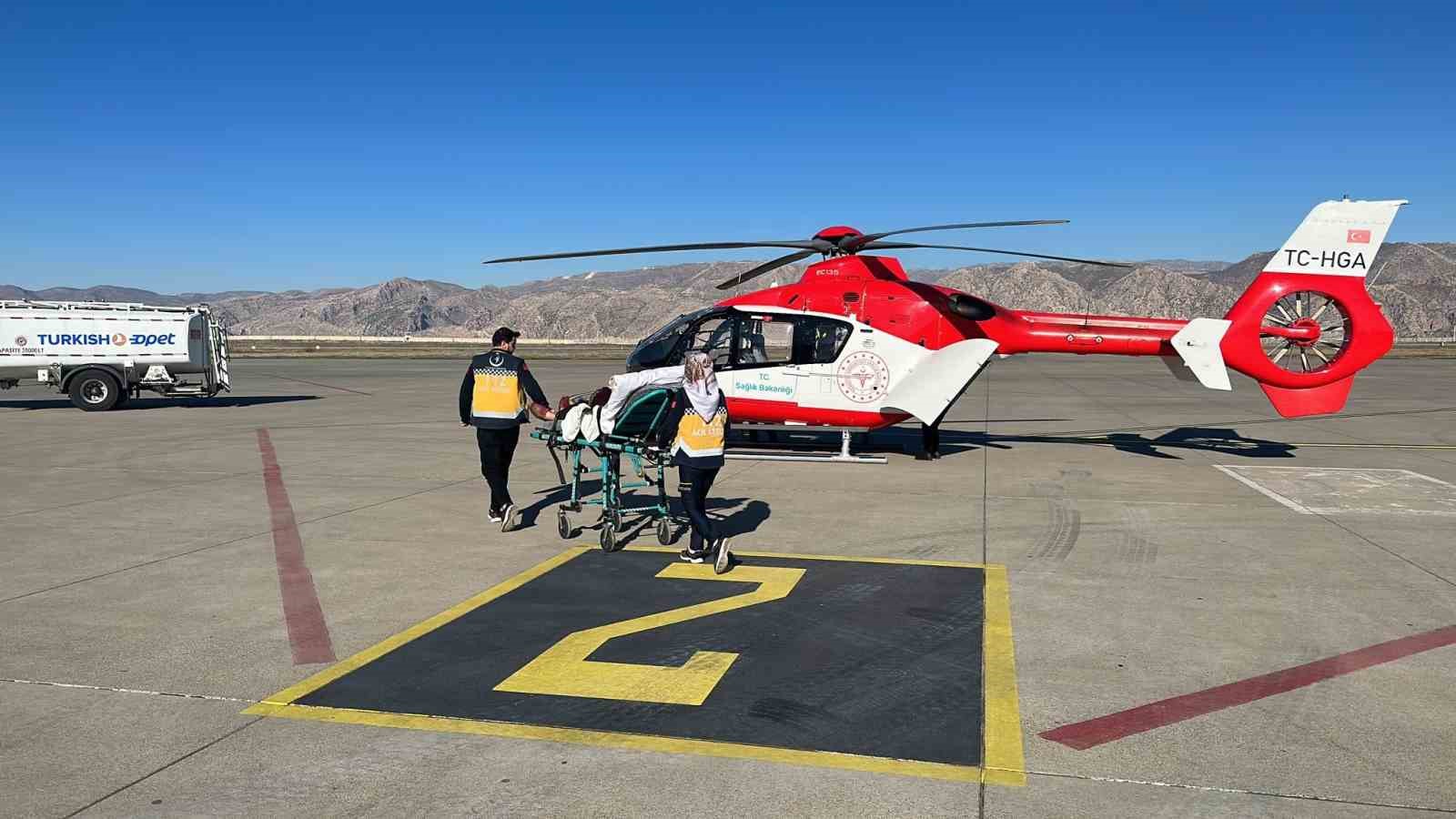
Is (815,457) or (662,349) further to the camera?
(815,457)

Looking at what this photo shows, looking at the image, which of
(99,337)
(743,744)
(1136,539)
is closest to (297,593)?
(743,744)

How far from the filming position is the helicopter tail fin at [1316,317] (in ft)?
45.9

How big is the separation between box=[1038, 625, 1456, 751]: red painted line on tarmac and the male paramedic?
612cm

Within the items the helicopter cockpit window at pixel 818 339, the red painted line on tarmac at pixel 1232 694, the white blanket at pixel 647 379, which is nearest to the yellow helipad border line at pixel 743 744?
the red painted line on tarmac at pixel 1232 694

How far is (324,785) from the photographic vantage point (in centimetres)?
434

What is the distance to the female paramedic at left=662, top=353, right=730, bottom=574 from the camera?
8.04 meters

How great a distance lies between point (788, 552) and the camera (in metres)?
8.85

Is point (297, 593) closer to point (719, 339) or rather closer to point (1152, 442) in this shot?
point (719, 339)

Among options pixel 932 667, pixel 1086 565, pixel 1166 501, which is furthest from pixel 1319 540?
pixel 932 667

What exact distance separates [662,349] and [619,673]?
346 inches

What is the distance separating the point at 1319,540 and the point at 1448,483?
16.2 feet

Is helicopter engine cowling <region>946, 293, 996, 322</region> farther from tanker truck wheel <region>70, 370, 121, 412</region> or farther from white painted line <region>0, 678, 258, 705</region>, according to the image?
tanker truck wheel <region>70, 370, 121, 412</region>

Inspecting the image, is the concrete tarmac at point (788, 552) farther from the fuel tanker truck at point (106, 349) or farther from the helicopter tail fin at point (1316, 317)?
the fuel tanker truck at point (106, 349)

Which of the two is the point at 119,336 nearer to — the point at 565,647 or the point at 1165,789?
the point at 565,647
